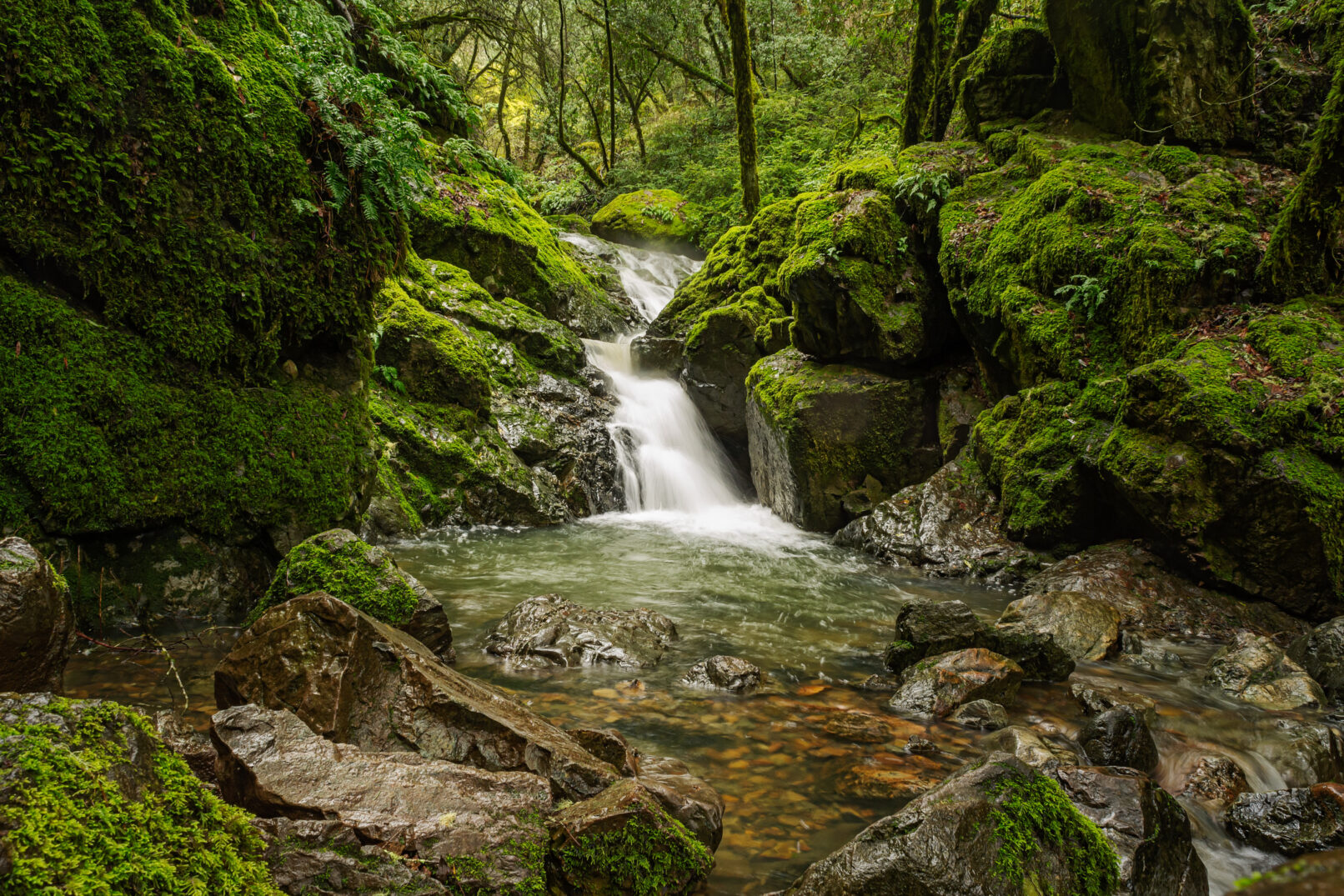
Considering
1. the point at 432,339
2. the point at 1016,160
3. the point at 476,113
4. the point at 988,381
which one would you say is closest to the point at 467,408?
the point at 432,339

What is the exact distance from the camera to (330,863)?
2.17 metres

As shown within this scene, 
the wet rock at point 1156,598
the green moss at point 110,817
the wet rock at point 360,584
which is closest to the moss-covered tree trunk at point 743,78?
the wet rock at point 1156,598

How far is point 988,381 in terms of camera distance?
31.9 ft

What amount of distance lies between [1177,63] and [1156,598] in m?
6.72

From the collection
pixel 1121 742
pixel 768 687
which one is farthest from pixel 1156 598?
pixel 768 687

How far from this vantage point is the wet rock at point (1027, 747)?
3895 mm

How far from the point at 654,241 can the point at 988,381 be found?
1510cm

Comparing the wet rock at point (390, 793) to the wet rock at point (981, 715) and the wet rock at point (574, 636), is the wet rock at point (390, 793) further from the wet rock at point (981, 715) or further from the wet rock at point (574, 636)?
the wet rock at point (981, 715)

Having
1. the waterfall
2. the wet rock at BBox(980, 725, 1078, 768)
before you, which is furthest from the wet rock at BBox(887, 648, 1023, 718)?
the waterfall

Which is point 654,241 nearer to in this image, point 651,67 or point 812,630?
point 651,67

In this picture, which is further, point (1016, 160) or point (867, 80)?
point (867, 80)

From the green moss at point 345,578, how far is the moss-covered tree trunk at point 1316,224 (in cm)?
857

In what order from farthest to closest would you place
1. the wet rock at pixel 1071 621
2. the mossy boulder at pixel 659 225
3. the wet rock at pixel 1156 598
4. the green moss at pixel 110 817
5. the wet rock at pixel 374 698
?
1. the mossy boulder at pixel 659 225
2. the wet rock at pixel 1156 598
3. the wet rock at pixel 1071 621
4. the wet rock at pixel 374 698
5. the green moss at pixel 110 817

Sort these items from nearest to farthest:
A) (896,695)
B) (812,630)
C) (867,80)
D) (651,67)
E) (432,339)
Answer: (896,695) < (812,630) < (432,339) < (867,80) < (651,67)
